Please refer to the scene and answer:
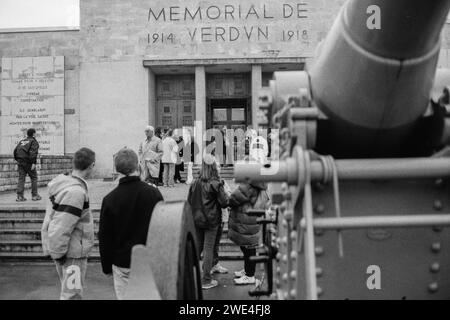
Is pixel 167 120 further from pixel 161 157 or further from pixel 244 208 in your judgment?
pixel 244 208

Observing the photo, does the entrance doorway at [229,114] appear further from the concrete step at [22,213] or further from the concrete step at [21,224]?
the concrete step at [21,224]

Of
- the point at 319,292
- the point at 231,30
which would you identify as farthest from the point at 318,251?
the point at 231,30

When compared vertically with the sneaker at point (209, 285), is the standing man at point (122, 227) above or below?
above

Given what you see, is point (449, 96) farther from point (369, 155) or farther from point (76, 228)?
point (76, 228)

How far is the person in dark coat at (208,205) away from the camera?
20.8 ft

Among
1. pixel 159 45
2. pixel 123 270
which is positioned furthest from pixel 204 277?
pixel 159 45

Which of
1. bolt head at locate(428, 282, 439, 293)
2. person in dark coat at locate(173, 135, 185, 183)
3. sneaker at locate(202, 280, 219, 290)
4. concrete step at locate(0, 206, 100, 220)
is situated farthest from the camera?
person in dark coat at locate(173, 135, 185, 183)

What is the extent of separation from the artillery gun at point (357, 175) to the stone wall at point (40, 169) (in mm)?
12288

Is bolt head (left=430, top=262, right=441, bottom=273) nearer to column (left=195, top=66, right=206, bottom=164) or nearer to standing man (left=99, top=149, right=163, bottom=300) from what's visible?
standing man (left=99, top=149, right=163, bottom=300)

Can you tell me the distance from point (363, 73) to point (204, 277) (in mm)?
4907

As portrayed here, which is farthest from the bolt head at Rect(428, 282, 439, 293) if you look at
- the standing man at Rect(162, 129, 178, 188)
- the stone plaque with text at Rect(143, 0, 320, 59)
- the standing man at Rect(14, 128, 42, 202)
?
the stone plaque with text at Rect(143, 0, 320, 59)

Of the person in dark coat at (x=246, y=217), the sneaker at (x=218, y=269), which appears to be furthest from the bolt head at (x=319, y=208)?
the sneaker at (x=218, y=269)

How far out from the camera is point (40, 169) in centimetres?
1608

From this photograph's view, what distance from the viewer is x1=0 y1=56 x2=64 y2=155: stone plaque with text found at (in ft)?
71.8
